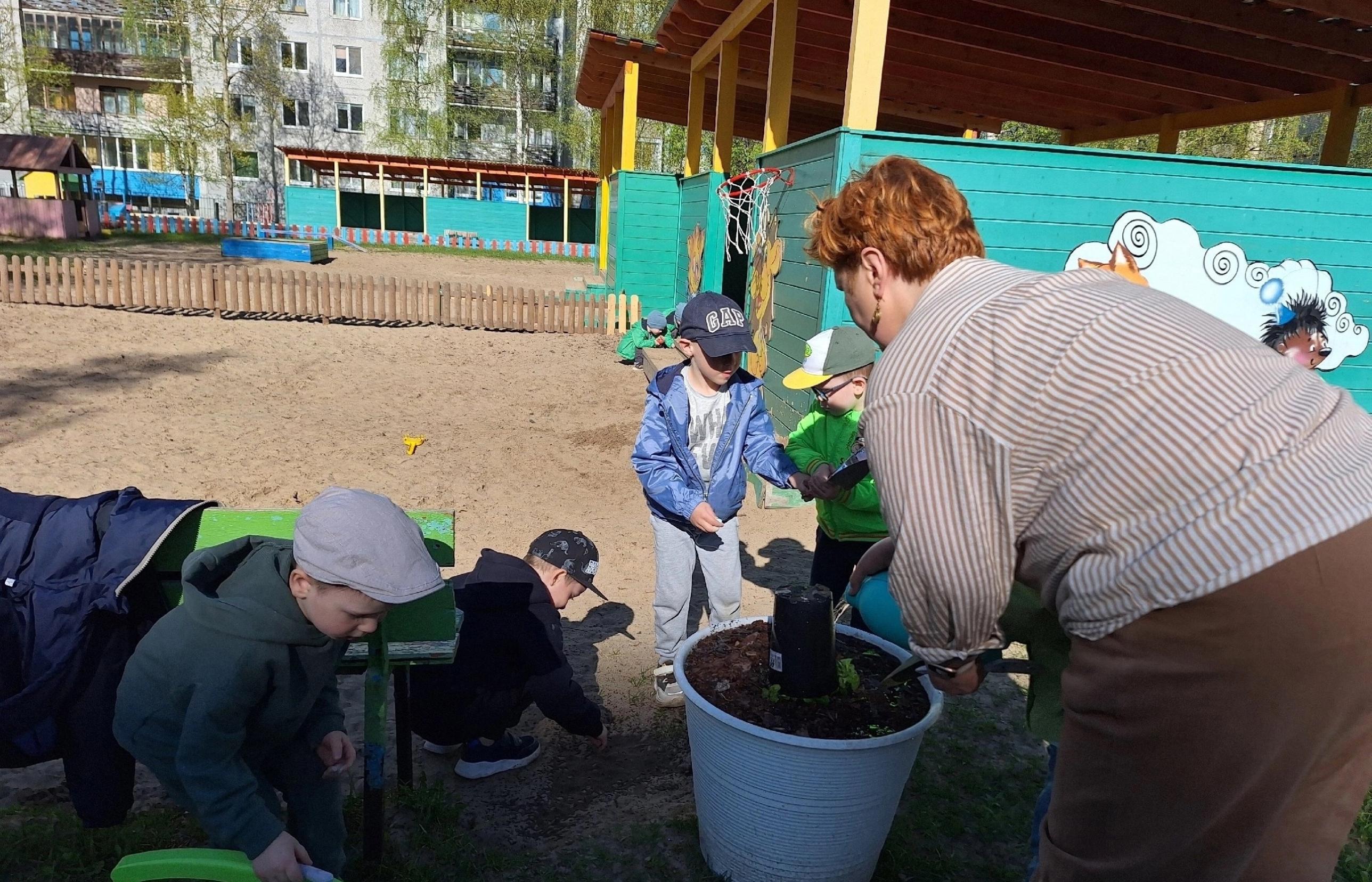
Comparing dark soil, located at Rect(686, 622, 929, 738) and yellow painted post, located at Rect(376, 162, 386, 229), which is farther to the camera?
yellow painted post, located at Rect(376, 162, 386, 229)

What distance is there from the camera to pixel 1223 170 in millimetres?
6168

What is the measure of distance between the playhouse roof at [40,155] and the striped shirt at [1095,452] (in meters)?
29.7

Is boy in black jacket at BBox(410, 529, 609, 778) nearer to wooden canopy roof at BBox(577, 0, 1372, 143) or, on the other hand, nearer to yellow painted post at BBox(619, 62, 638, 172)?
wooden canopy roof at BBox(577, 0, 1372, 143)

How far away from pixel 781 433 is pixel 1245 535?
236 inches

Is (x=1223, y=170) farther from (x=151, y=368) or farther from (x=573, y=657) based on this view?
(x=151, y=368)

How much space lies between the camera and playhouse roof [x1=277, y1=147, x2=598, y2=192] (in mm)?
33625

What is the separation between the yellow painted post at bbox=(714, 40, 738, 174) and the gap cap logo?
652 centimetres

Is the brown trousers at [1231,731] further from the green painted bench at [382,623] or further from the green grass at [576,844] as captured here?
the green painted bench at [382,623]

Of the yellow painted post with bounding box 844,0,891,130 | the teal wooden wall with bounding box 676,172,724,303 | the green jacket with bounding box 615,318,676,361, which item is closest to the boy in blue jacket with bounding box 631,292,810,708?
the yellow painted post with bounding box 844,0,891,130

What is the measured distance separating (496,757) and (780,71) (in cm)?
601

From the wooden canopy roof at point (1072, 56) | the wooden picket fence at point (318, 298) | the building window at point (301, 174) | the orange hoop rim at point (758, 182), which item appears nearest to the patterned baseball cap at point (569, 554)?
the orange hoop rim at point (758, 182)

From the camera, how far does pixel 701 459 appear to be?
3553mm

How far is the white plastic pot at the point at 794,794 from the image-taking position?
2.22 metres

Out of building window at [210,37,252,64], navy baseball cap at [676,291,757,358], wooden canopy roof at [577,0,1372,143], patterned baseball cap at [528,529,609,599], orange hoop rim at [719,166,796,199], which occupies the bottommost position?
patterned baseball cap at [528,529,609,599]
